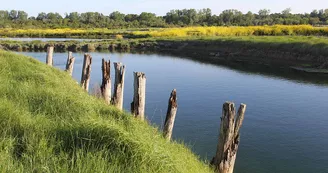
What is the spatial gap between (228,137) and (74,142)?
9.97 ft

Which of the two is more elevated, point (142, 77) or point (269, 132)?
point (142, 77)

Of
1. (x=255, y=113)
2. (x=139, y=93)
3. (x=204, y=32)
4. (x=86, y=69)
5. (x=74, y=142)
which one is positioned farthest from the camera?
(x=204, y=32)

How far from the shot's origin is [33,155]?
5.27 metres

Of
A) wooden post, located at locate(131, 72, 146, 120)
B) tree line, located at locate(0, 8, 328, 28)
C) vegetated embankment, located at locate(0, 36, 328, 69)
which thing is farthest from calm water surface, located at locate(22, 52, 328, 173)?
tree line, located at locate(0, 8, 328, 28)

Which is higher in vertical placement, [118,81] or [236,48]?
[236,48]

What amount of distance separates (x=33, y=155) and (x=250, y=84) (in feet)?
61.5

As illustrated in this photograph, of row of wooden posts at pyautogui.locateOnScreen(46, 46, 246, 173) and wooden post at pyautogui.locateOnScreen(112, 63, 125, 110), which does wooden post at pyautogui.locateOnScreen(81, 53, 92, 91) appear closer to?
row of wooden posts at pyautogui.locateOnScreen(46, 46, 246, 173)

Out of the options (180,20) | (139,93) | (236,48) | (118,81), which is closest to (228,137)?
(139,93)

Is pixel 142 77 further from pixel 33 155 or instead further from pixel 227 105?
pixel 33 155

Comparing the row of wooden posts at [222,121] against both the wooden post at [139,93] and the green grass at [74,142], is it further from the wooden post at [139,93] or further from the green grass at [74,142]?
the green grass at [74,142]

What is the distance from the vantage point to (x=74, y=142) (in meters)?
5.81

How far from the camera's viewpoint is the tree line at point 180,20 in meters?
83.9

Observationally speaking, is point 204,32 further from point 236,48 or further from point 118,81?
point 118,81

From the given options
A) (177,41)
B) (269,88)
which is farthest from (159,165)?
(177,41)
